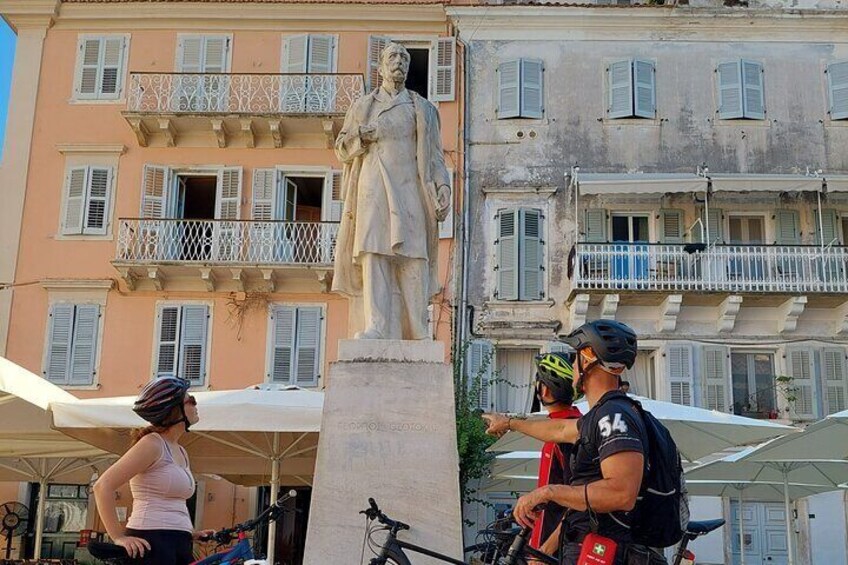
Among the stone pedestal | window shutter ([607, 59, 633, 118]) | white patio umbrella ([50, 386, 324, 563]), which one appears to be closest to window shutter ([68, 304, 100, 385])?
white patio umbrella ([50, 386, 324, 563])

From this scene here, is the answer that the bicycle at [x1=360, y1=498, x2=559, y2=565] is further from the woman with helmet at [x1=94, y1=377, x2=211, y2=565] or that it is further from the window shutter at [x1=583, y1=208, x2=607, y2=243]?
the window shutter at [x1=583, y1=208, x2=607, y2=243]

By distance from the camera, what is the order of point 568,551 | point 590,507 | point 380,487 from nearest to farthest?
point 590,507 → point 568,551 → point 380,487

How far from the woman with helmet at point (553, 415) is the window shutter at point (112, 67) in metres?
18.6

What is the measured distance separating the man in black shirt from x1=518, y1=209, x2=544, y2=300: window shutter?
16.5m

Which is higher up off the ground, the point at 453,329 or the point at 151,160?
the point at 151,160

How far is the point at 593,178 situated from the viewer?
1961 centimetres

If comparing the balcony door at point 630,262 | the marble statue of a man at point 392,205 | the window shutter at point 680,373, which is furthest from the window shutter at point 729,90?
the marble statue of a man at point 392,205

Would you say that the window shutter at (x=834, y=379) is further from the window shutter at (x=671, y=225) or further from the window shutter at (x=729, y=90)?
the window shutter at (x=729, y=90)

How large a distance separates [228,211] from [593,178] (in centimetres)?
722

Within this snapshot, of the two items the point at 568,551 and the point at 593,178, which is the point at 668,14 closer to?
the point at 593,178

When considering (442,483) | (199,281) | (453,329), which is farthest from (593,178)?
(442,483)

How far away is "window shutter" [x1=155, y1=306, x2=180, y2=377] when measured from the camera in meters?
19.7

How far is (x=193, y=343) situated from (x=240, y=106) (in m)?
4.84

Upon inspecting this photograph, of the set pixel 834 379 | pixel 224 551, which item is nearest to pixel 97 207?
pixel 834 379
